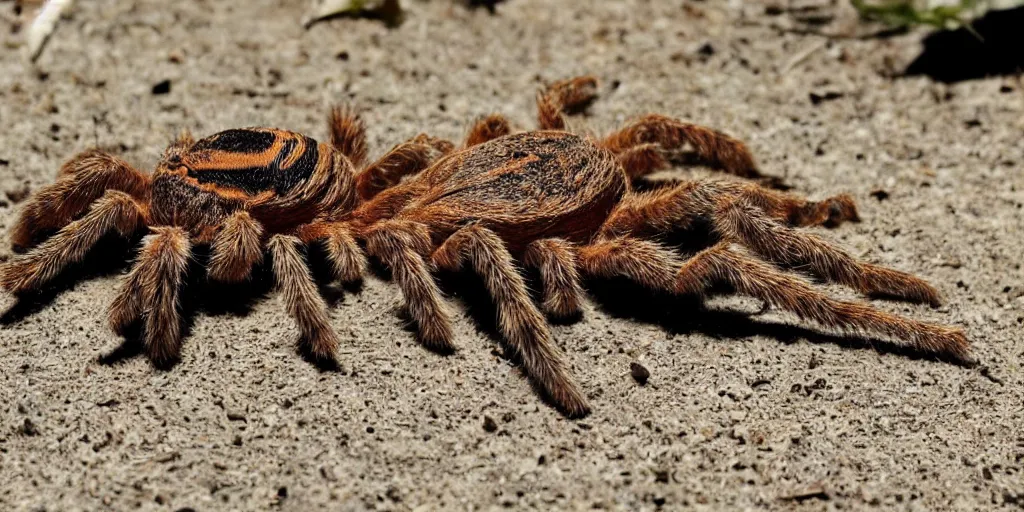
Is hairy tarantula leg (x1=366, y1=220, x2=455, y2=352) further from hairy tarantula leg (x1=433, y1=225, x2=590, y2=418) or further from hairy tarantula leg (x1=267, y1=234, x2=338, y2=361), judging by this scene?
hairy tarantula leg (x1=267, y1=234, x2=338, y2=361)

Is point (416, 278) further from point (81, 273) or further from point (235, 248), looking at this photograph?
point (81, 273)

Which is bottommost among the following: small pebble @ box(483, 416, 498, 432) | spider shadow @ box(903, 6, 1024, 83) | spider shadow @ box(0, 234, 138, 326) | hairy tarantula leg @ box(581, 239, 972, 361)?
spider shadow @ box(0, 234, 138, 326)

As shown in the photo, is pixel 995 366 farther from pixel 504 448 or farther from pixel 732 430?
pixel 504 448

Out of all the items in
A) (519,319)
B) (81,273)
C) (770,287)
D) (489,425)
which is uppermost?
(770,287)

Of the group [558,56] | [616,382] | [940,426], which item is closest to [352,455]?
[616,382]

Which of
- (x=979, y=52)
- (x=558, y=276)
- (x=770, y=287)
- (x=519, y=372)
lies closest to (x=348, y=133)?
(x=558, y=276)

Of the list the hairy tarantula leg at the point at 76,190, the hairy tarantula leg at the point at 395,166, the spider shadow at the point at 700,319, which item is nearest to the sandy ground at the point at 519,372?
the spider shadow at the point at 700,319

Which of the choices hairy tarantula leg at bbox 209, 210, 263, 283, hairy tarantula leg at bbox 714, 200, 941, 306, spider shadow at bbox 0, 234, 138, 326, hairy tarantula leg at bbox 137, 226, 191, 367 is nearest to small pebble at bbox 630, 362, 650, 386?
hairy tarantula leg at bbox 714, 200, 941, 306
